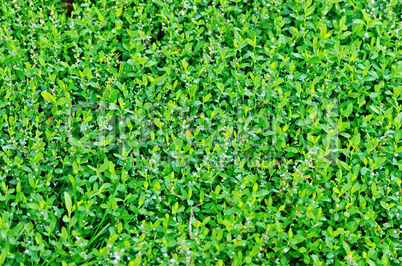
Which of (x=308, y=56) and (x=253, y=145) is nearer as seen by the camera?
(x=253, y=145)

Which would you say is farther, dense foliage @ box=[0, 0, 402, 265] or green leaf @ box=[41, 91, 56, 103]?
green leaf @ box=[41, 91, 56, 103]

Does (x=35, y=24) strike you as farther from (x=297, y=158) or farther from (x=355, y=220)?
(x=355, y=220)

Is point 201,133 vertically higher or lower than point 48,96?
lower

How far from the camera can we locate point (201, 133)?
3.49m

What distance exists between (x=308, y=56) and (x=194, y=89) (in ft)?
3.50

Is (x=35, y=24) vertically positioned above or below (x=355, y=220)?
above

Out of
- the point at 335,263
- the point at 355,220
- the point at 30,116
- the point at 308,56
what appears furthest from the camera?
the point at 308,56

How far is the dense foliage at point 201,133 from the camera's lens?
115 inches

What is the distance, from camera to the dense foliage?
292cm

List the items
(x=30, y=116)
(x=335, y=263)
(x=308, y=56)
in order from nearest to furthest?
(x=335, y=263), (x=30, y=116), (x=308, y=56)

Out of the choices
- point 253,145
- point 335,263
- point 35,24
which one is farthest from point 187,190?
point 35,24

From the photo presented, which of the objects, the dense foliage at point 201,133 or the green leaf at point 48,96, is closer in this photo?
the dense foliage at point 201,133

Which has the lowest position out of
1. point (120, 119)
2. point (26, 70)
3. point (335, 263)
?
point (335, 263)

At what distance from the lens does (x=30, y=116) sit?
136 inches
